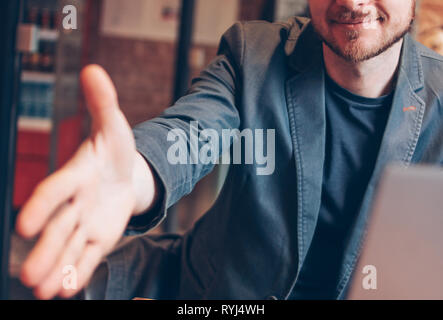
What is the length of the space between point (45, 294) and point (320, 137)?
60 centimetres

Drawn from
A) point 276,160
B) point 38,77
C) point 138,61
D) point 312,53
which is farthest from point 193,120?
point 138,61

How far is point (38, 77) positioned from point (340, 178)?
264 cm

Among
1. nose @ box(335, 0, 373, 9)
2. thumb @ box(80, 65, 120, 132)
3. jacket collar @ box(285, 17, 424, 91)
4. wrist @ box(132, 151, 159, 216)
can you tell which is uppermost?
nose @ box(335, 0, 373, 9)

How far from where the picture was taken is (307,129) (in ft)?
2.82

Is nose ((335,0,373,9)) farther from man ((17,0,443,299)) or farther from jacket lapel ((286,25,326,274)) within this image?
jacket lapel ((286,25,326,274))

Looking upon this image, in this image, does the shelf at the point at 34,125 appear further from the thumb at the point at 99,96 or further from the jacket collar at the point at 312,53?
the thumb at the point at 99,96

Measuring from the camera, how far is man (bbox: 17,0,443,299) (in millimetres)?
833

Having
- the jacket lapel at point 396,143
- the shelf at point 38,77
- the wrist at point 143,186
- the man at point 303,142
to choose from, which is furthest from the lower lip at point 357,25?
the shelf at point 38,77

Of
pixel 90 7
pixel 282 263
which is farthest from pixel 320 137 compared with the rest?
pixel 90 7

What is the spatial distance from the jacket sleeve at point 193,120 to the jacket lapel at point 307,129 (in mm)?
115

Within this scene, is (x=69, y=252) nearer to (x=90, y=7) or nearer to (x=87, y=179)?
(x=87, y=179)

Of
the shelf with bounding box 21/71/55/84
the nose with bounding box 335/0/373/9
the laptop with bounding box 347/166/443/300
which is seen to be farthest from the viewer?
the shelf with bounding box 21/71/55/84

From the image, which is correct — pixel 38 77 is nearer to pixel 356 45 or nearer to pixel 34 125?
pixel 34 125

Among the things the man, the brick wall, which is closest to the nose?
the man
